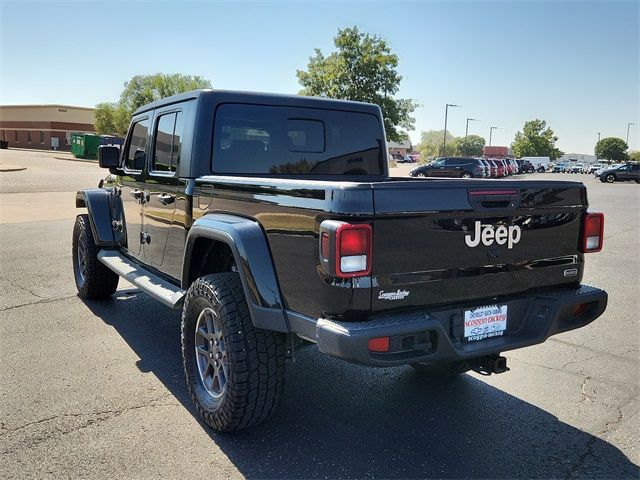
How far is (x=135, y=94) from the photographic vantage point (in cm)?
7075

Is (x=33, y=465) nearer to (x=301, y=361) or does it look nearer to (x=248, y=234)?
(x=248, y=234)

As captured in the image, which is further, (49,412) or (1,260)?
(1,260)

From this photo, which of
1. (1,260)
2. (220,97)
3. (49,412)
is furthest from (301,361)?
(1,260)

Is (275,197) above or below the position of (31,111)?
below

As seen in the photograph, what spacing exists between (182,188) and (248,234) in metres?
1.13

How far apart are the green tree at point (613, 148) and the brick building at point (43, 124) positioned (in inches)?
3939

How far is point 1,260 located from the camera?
8.17m

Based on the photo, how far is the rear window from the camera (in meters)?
3.99

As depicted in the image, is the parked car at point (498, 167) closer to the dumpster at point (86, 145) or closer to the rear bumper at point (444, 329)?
the dumpster at point (86, 145)

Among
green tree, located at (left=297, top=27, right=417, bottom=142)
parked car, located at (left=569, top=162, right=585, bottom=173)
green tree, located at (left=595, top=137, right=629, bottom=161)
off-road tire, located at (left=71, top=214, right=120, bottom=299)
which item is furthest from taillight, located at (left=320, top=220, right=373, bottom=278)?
green tree, located at (left=595, top=137, right=629, bottom=161)

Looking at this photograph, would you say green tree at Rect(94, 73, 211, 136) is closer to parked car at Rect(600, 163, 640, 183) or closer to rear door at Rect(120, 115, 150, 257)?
parked car at Rect(600, 163, 640, 183)

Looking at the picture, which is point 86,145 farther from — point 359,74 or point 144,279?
point 144,279

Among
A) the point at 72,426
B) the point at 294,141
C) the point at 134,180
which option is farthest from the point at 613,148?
the point at 72,426

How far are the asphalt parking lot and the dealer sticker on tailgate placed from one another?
674 millimetres
